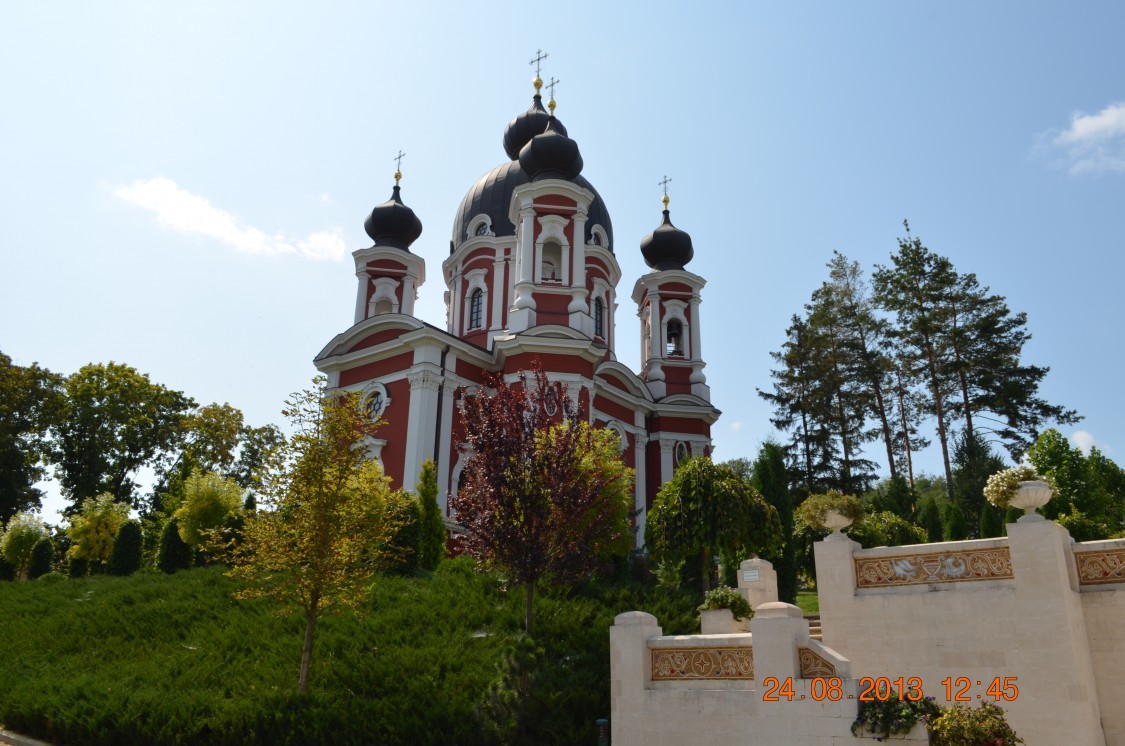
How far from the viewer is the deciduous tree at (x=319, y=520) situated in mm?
10953

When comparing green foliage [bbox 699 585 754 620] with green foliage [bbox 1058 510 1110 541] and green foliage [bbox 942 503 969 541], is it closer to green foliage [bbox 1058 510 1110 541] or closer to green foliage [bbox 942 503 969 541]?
green foliage [bbox 1058 510 1110 541]

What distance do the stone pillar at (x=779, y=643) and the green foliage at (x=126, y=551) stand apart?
1783 centimetres

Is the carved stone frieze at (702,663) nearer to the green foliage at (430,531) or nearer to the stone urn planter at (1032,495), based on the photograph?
the stone urn planter at (1032,495)

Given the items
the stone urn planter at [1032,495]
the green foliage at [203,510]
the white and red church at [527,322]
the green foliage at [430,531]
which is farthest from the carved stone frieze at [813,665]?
the green foliage at [203,510]

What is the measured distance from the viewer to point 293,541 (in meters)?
11.1

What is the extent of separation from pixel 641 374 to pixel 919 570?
2394cm

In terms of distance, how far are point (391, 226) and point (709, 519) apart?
19.3 metres

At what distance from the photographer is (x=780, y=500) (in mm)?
20406

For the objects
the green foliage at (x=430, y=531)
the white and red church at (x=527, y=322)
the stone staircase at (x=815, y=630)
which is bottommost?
the stone staircase at (x=815, y=630)

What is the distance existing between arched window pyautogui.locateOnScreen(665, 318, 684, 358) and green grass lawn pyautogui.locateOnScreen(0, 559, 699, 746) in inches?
724

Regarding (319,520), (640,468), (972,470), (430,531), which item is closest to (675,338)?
(640,468)

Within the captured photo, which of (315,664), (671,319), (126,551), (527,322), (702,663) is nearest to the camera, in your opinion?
(702,663)

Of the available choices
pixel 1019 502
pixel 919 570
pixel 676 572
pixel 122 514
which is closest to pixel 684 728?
pixel 919 570

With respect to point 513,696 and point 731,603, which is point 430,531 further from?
point 513,696
